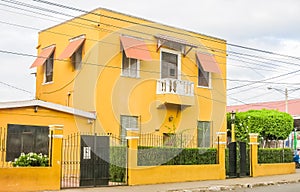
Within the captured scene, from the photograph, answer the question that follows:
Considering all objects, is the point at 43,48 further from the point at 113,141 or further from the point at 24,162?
the point at 24,162

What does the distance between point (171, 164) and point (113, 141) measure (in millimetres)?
2603

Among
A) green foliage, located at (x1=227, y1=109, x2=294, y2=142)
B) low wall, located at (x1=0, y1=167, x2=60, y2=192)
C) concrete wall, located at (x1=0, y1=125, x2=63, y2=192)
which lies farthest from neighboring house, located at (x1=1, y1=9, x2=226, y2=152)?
low wall, located at (x1=0, y1=167, x2=60, y2=192)

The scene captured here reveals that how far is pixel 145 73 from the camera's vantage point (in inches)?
902

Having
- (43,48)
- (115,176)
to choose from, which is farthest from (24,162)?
(43,48)

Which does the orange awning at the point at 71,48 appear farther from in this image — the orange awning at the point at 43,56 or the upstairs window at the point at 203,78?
the upstairs window at the point at 203,78

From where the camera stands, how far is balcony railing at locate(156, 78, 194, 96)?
2277 cm

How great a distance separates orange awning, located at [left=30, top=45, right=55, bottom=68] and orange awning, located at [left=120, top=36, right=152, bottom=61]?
4495 millimetres

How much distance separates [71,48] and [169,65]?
17.7 feet

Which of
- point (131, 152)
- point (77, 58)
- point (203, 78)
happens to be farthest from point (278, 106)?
point (131, 152)

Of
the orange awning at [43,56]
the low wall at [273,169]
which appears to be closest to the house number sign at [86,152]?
the orange awning at [43,56]

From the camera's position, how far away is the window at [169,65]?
23.8m

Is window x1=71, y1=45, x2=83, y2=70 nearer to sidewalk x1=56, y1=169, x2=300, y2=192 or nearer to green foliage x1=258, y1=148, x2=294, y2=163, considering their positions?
sidewalk x1=56, y1=169, x2=300, y2=192

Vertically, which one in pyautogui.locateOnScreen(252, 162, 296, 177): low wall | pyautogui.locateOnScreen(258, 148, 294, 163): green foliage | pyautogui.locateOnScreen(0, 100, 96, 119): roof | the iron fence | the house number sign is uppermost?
pyautogui.locateOnScreen(0, 100, 96, 119): roof

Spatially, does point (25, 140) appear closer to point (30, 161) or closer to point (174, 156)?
point (30, 161)
